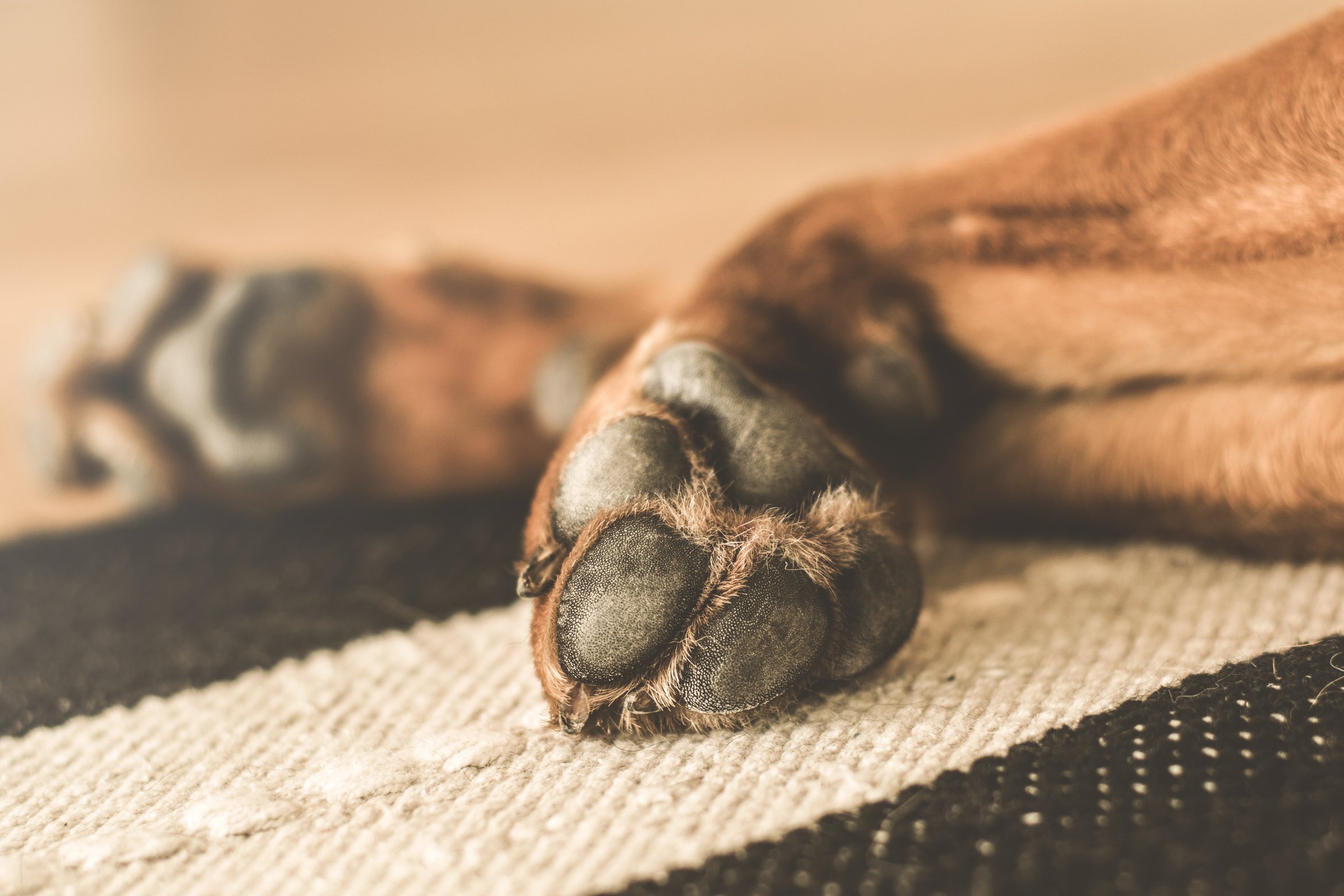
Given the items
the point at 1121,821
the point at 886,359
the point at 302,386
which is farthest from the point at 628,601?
the point at 302,386

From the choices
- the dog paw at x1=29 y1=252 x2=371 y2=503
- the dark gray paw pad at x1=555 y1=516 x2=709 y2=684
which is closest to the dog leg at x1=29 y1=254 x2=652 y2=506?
the dog paw at x1=29 y1=252 x2=371 y2=503

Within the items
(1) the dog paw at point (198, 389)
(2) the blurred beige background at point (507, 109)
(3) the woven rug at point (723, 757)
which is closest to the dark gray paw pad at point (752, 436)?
(3) the woven rug at point (723, 757)

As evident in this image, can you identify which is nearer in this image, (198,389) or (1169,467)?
(1169,467)

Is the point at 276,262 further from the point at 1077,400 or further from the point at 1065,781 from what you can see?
the point at 1065,781

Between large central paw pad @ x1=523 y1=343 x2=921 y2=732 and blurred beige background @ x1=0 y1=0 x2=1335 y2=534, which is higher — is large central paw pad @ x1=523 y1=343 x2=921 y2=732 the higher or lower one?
the lower one

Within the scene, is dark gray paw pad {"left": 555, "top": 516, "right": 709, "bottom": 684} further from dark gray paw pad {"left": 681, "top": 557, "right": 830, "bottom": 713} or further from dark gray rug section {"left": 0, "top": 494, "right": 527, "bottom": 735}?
dark gray rug section {"left": 0, "top": 494, "right": 527, "bottom": 735}

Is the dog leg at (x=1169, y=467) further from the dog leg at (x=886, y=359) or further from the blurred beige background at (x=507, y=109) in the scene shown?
the blurred beige background at (x=507, y=109)

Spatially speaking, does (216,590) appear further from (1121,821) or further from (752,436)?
(1121,821)
